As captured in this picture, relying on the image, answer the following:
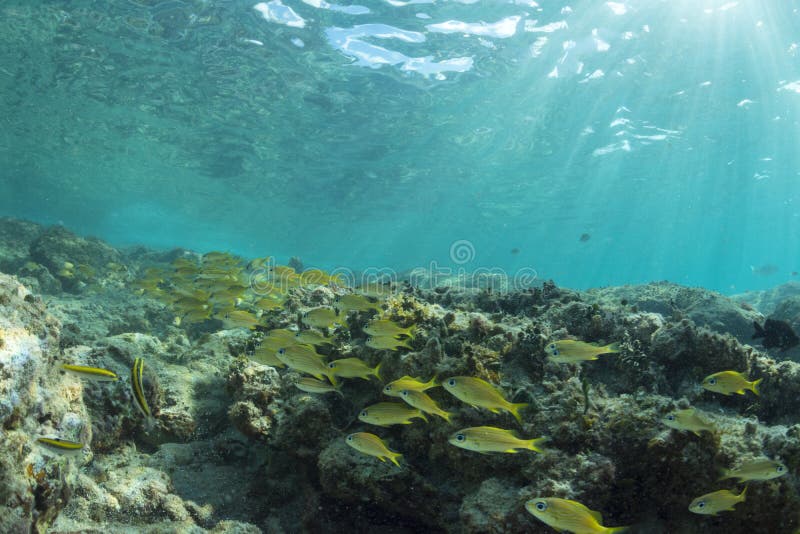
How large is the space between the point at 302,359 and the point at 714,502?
139 inches

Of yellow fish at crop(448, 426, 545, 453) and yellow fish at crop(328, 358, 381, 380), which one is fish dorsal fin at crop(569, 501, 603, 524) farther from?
yellow fish at crop(328, 358, 381, 380)

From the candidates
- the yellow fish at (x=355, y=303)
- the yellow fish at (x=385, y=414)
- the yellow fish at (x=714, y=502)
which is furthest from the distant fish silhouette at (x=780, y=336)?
the yellow fish at (x=385, y=414)

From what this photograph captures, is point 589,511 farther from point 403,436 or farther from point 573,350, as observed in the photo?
point 403,436

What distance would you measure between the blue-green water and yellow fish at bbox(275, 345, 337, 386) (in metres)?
14.4

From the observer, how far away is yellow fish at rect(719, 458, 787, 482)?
116 inches

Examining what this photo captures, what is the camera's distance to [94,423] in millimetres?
4453

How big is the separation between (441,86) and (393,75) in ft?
8.11

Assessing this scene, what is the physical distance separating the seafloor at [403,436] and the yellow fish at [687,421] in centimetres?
17

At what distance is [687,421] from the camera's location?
10.6 ft

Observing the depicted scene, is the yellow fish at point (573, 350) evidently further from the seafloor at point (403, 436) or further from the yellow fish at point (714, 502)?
the yellow fish at point (714, 502)

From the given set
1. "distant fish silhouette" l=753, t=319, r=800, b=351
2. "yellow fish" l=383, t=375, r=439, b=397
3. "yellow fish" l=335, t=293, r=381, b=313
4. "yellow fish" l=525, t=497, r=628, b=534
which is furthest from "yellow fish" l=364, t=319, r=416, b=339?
"distant fish silhouette" l=753, t=319, r=800, b=351

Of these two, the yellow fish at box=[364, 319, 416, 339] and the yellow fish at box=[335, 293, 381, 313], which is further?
the yellow fish at box=[335, 293, 381, 313]

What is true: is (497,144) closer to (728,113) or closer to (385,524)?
(728,113)

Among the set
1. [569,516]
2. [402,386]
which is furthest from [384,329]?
[569,516]
